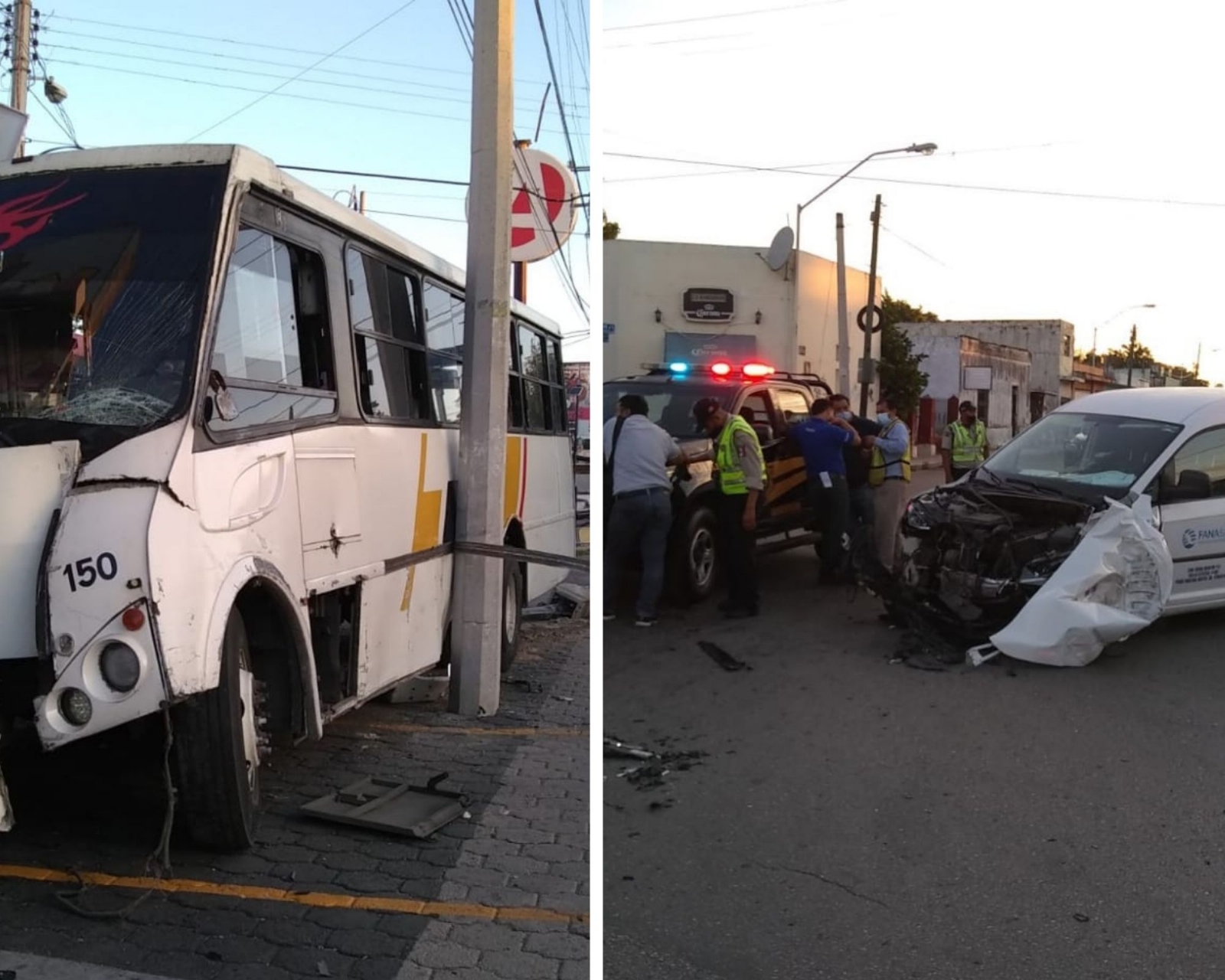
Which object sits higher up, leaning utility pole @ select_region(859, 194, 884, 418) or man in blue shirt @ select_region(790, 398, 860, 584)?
leaning utility pole @ select_region(859, 194, 884, 418)

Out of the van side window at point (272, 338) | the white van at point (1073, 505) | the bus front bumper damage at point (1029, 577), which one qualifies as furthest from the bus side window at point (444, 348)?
the white van at point (1073, 505)

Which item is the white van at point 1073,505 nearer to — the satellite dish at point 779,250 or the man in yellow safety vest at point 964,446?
the man in yellow safety vest at point 964,446

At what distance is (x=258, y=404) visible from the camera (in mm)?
3145

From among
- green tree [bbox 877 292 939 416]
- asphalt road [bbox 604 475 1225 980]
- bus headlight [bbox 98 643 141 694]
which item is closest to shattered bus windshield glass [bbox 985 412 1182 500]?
green tree [bbox 877 292 939 416]

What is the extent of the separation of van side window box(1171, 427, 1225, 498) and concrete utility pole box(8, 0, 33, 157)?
6083mm

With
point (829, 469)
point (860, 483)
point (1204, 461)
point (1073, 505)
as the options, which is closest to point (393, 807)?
point (829, 469)

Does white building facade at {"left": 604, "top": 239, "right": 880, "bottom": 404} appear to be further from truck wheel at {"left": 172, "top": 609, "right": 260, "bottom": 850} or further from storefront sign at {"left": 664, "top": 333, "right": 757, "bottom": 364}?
truck wheel at {"left": 172, "top": 609, "right": 260, "bottom": 850}

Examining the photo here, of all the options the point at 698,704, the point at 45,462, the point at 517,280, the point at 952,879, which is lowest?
the point at 952,879

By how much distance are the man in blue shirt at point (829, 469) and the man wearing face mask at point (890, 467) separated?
73 centimetres

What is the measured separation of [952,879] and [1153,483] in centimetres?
292

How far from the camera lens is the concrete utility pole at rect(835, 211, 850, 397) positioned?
9.04ft

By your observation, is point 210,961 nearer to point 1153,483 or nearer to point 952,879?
point 952,879

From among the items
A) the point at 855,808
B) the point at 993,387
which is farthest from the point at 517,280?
the point at 855,808

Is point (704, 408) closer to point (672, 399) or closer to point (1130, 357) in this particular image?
point (672, 399)
